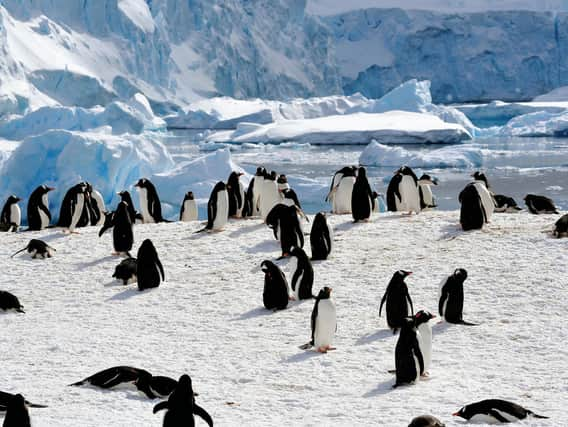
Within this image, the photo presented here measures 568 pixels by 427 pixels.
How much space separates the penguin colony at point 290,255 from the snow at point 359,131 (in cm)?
2529

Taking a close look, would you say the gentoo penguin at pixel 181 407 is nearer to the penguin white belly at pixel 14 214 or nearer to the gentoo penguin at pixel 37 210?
the gentoo penguin at pixel 37 210

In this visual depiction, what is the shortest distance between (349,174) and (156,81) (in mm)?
37826

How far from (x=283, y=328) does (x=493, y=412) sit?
2.24 meters

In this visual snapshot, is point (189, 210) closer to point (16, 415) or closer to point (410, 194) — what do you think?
point (410, 194)

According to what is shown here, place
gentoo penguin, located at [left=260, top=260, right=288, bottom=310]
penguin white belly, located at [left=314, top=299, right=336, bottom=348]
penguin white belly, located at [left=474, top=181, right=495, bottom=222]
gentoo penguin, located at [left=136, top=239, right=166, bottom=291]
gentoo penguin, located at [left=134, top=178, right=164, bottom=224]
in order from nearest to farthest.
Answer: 1. penguin white belly, located at [left=314, top=299, right=336, bottom=348]
2. gentoo penguin, located at [left=260, top=260, right=288, bottom=310]
3. gentoo penguin, located at [left=136, top=239, right=166, bottom=291]
4. penguin white belly, located at [left=474, top=181, right=495, bottom=222]
5. gentoo penguin, located at [left=134, top=178, right=164, bottom=224]

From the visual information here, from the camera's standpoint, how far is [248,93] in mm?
53750

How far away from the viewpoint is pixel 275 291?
6.54 meters

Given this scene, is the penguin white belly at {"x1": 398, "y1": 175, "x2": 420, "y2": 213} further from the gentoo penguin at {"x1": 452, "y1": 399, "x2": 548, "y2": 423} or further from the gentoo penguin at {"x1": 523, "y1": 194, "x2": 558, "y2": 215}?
the gentoo penguin at {"x1": 452, "y1": 399, "x2": 548, "y2": 423}

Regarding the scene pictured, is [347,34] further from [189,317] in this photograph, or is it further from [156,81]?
[189,317]

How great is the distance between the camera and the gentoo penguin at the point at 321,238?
307 inches

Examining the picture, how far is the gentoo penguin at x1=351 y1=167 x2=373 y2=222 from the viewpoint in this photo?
9.21m

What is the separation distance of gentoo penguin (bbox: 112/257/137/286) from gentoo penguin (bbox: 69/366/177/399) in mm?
2779

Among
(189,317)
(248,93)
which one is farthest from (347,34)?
(189,317)

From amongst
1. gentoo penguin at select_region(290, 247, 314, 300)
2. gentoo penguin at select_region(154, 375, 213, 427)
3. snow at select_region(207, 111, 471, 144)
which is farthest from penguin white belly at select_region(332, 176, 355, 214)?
snow at select_region(207, 111, 471, 144)
